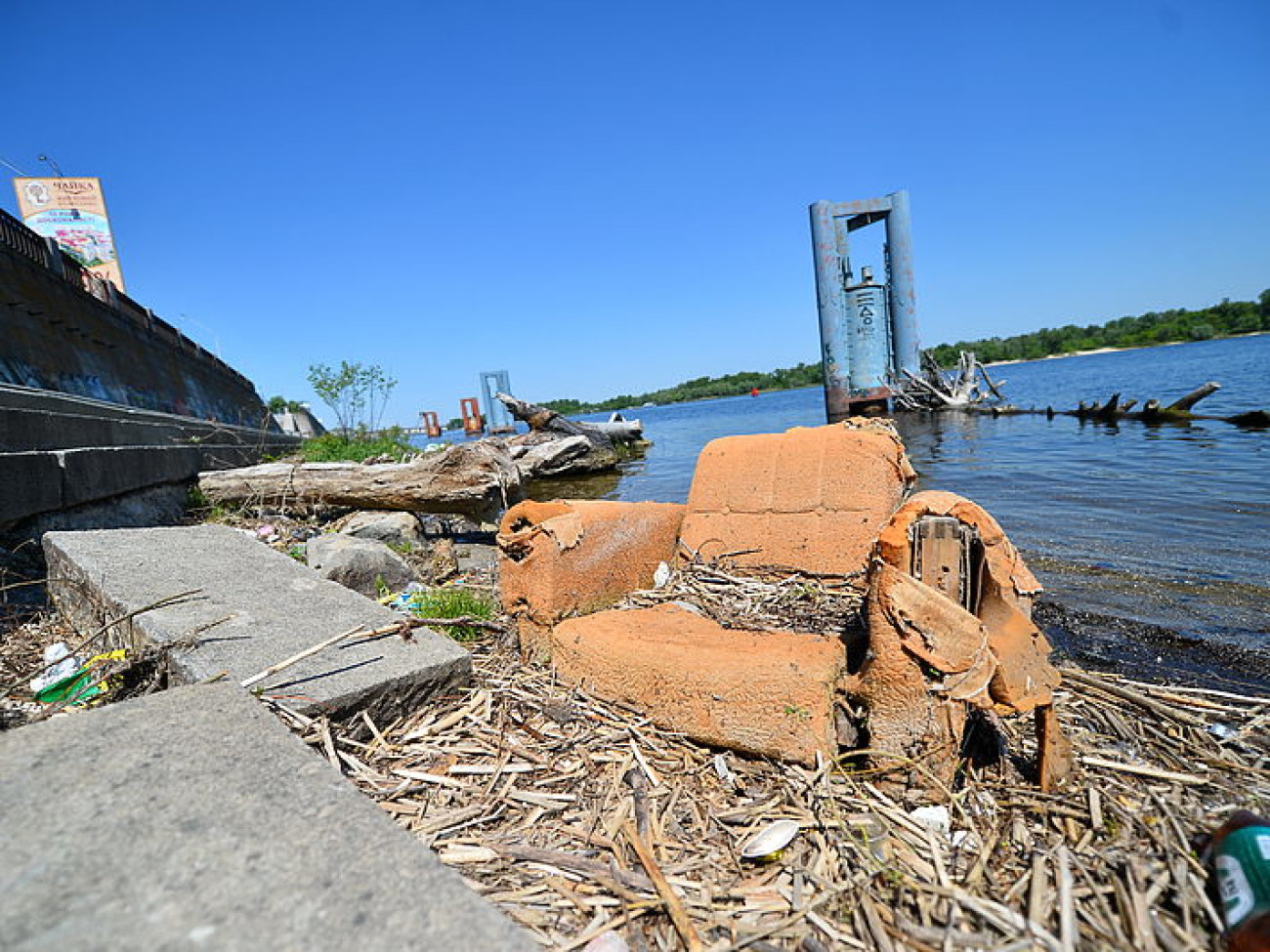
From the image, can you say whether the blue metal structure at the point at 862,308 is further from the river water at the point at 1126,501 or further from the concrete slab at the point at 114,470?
the concrete slab at the point at 114,470

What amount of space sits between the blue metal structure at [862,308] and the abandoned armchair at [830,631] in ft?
72.6

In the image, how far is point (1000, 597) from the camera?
70.4 inches

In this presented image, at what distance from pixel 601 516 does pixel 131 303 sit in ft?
50.8

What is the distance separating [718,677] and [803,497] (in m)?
1.44

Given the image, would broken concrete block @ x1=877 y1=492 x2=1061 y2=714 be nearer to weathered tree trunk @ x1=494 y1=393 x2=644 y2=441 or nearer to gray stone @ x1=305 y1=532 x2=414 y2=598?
gray stone @ x1=305 y1=532 x2=414 y2=598

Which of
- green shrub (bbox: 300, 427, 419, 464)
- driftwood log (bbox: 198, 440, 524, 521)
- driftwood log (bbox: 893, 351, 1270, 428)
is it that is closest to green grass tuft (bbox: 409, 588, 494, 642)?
driftwood log (bbox: 198, 440, 524, 521)

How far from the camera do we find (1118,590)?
4.54 metres

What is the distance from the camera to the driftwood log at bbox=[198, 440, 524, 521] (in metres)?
6.22

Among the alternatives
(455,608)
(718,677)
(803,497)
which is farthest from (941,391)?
(718,677)

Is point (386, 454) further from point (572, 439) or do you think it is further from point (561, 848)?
point (561, 848)

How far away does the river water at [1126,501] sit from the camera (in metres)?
4.35

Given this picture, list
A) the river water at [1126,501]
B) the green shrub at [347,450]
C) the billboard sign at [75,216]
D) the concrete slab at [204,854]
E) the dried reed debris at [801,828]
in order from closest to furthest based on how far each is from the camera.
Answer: the concrete slab at [204,854]
the dried reed debris at [801,828]
the river water at [1126,501]
the green shrub at [347,450]
the billboard sign at [75,216]

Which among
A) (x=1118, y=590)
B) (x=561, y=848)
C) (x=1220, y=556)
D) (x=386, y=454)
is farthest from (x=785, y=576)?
(x=386, y=454)

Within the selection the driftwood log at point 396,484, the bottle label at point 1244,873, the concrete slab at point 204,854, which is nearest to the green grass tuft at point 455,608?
the concrete slab at point 204,854
